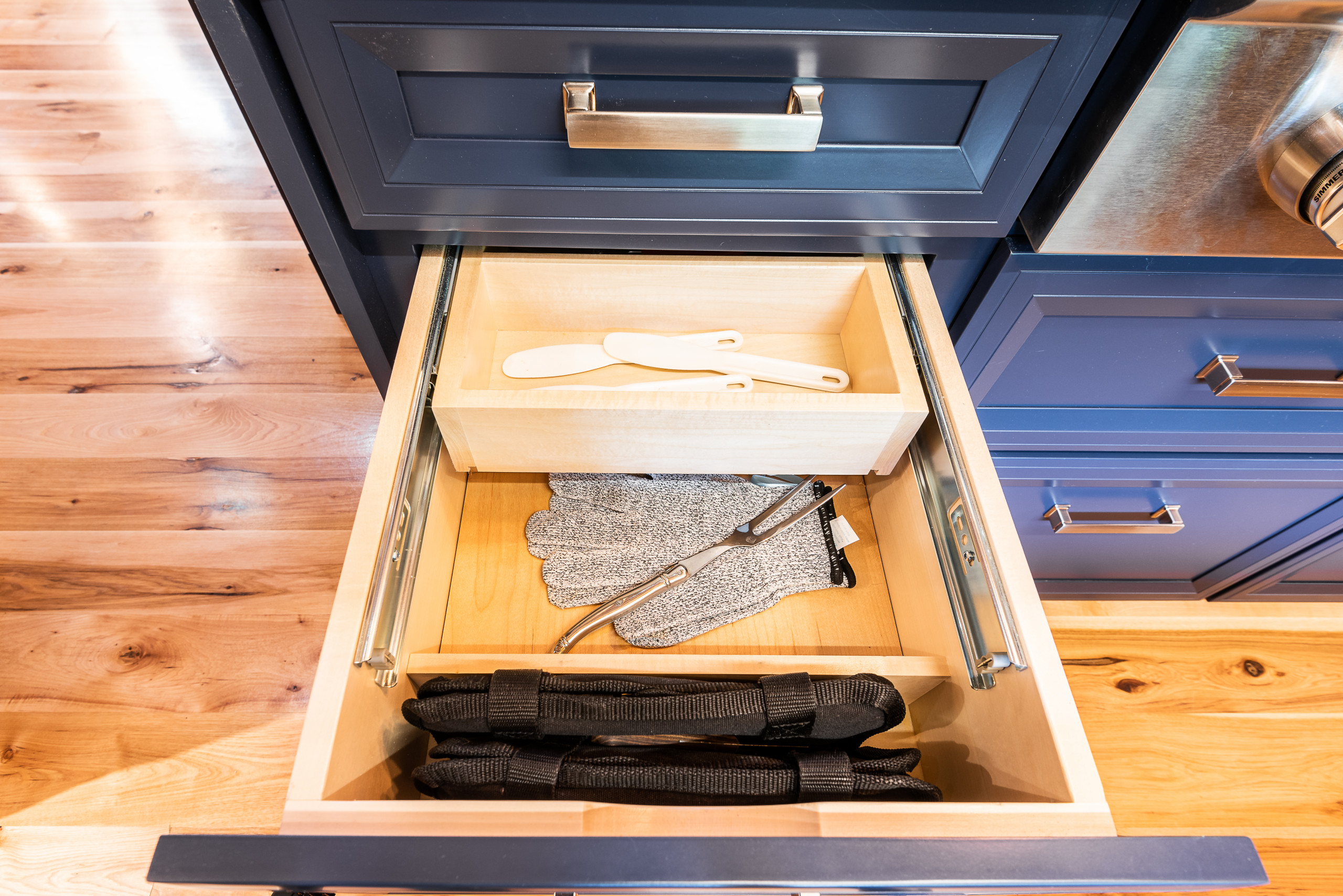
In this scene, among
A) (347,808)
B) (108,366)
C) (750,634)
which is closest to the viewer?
(347,808)

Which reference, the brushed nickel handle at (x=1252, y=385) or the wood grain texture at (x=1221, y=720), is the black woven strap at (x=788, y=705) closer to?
the brushed nickel handle at (x=1252, y=385)

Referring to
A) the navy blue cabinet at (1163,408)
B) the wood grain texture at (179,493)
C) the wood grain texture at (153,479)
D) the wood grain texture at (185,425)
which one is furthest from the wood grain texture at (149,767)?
the navy blue cabinet at (1163,408)

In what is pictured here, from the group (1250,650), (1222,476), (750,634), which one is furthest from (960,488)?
(1250,650)

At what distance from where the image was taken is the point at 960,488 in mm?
556

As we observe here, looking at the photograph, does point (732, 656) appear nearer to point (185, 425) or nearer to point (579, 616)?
point (579, 616)

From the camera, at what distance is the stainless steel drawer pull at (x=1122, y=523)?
0.92 m

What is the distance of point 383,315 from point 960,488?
0.57m

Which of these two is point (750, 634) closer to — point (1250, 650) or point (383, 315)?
point (383, 315)

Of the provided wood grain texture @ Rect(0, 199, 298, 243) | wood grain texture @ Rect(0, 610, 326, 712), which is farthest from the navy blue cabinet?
wood grain texture @ Rect(0, 199, 298, 243)

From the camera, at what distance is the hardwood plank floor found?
1018 mm

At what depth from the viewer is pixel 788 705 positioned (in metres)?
0.52

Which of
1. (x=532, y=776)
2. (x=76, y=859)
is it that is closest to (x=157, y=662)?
(x=76, y=859)

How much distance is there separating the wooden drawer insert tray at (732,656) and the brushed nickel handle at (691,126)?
17 centimetres

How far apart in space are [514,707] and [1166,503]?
834mm
